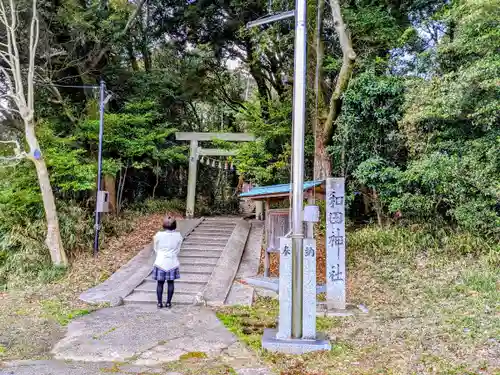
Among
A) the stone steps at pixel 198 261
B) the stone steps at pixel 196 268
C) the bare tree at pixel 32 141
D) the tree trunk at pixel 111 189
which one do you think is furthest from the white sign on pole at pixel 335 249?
the tree trunk at pixel 111 189

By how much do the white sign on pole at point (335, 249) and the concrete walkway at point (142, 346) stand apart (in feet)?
5.50

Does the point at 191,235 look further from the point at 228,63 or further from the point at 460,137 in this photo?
the point at 228,63

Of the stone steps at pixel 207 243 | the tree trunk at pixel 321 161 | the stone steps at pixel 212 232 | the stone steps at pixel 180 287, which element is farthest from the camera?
the stone steps at pixel 212 232

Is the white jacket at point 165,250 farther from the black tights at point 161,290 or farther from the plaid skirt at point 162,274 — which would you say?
the black tights at point 161,290

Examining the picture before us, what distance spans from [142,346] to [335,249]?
2.82m

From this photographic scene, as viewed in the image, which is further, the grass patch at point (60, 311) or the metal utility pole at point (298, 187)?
the grass patch at point (60, 311)

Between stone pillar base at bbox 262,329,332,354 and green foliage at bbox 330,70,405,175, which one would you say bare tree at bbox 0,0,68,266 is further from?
green foliage at bbox 330,70,405,175

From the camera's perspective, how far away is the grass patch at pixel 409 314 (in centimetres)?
355

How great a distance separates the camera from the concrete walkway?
11.3 ft

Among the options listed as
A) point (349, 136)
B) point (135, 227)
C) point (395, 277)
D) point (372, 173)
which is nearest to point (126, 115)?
point (135, 227)

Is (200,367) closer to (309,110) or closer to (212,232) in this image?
(212,232)

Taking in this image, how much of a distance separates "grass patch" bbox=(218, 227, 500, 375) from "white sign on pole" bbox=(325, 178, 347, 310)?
42cm

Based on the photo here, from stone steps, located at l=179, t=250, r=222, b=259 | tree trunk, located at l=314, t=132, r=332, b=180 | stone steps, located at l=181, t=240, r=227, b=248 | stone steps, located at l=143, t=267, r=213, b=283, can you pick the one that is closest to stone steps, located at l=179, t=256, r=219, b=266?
stone steps, located at l=179, t=250, r=222, b=259

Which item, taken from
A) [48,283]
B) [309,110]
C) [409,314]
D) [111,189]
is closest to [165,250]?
[48,283]
